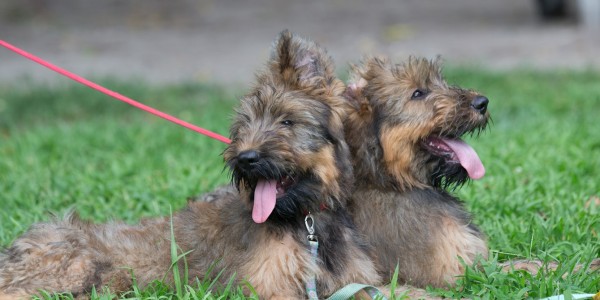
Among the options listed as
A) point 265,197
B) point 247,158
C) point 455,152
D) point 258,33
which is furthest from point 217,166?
point 258,33

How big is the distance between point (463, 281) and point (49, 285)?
2.25 m

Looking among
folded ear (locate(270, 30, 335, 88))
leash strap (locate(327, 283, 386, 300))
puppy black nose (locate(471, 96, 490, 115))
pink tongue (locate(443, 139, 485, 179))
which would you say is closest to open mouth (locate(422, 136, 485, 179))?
pink tongue (locate(443, 139, 485, 179))

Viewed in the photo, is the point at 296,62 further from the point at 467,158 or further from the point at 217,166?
the point at 217,166

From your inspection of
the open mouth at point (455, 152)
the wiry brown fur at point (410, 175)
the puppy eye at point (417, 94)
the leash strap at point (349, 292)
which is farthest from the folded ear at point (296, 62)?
the leash strap at point (349, 292)

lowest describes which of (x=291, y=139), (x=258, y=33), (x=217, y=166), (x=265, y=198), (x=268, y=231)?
(x=258, y=33)

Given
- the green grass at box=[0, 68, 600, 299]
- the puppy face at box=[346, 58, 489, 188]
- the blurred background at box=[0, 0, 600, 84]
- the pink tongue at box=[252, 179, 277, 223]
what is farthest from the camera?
Answer: the blurred background at box=[0, 0, 600, 84]

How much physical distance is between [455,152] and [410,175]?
284 mm

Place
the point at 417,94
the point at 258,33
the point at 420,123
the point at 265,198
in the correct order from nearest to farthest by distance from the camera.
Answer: the point at 265,198 → the point at 420,123 → the point at 417,94 → the point at 258,33

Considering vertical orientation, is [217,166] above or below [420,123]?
below

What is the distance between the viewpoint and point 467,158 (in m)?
5.16

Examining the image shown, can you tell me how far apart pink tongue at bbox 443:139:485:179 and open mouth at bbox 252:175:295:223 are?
42.5 inches

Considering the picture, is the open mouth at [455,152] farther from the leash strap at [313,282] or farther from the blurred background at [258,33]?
the blurred background at [258,33]

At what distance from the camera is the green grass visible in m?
5.56

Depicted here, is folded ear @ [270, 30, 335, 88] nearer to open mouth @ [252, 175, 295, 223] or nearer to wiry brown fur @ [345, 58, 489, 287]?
wiry brown fur @ [345, 58, 489, 287]
